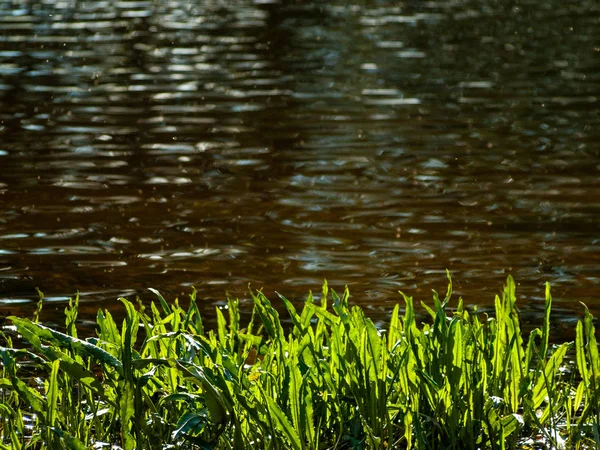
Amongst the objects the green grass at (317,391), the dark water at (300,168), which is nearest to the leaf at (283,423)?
the green grass at (317,391)

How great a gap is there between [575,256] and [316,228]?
1726 mm

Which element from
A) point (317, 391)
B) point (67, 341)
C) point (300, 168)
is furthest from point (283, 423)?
point (300, 168)

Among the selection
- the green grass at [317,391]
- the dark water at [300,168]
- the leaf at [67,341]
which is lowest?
the dark water at [300,168]

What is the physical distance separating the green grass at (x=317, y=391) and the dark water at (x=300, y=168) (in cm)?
189

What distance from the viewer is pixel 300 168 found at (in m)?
9.71

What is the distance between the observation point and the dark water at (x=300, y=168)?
6730 mm

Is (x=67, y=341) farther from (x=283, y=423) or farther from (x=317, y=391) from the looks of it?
(x=317, y=391)

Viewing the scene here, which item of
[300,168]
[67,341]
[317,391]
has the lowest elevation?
[300,168]

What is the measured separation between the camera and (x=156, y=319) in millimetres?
4426

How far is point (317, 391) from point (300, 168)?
6015 millimetres

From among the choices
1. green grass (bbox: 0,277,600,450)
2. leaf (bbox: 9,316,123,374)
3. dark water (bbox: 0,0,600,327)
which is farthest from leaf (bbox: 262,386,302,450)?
dark water (bbox: 0,0,600,327)

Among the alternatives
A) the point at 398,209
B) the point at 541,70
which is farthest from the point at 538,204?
the point at 541,70

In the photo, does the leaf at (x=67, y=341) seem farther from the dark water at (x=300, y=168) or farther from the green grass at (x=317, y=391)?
the dark water at (x=300, y=168)

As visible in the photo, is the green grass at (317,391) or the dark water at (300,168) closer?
the green grass at (317,391)
